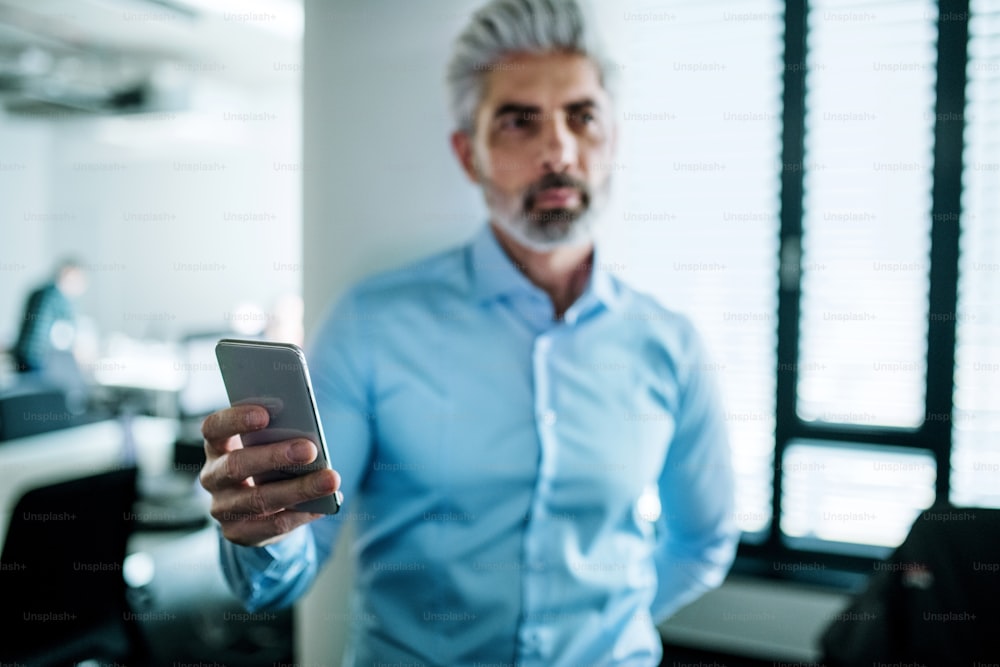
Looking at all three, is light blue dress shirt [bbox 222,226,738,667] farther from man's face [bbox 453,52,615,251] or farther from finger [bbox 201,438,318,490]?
finger [bbox 201,438,318,490]

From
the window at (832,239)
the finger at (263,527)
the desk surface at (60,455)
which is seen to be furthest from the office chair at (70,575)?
the window at (832,239)

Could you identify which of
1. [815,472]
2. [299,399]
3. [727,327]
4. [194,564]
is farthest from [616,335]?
[194,564]

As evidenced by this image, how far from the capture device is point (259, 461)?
38.1 inches

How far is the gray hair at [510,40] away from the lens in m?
1.46

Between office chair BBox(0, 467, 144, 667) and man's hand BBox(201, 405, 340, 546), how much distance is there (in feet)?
3.54

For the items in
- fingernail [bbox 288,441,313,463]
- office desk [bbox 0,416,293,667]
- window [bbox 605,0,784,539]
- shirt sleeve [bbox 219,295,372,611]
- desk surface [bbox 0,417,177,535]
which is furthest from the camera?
desk surface [bbox 0,417,177,535]

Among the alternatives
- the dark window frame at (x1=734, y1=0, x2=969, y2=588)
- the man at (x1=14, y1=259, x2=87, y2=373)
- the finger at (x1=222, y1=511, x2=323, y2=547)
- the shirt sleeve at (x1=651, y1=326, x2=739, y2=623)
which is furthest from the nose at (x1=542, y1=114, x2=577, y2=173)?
the man at (x1=14, y1=259, x2=87, y2=373)

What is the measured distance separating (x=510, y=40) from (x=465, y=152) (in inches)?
9.9

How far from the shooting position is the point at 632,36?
2699 millimetres

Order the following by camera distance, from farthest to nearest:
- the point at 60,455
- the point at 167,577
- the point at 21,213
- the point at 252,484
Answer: the point at 21,213 < the point at 60,455 < the point at 167,577 < the point at 252,484

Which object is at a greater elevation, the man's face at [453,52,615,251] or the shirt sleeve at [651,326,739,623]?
the man's face at [453,52,615,251]

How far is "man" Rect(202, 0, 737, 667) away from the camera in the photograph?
1338 millimetres

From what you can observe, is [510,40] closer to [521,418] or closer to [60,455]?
[521,418]

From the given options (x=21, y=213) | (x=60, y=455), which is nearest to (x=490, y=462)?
(x=60, y=455)
